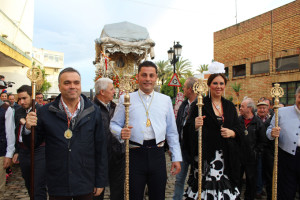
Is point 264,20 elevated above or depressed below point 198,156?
above

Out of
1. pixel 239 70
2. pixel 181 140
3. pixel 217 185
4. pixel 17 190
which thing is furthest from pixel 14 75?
pixel 239 70

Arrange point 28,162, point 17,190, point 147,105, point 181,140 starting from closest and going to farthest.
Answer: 1. point 147,105
2. point 28,162
3. point 181,140
4. point 17,190

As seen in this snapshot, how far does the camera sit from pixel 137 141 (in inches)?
113

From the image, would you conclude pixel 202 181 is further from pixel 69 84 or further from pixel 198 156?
pixel 69 84

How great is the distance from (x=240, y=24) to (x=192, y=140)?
779 inches

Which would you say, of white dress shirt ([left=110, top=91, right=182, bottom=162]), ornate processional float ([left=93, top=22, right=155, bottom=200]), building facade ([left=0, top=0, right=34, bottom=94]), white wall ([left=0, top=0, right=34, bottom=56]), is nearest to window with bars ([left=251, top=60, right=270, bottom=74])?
ornate processional float ([left=93, top=22, right=155, bottom=200])

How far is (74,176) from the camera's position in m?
2.48

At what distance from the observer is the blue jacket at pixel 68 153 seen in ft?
8.13

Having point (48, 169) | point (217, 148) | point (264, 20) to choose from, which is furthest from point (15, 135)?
point (264, 20)

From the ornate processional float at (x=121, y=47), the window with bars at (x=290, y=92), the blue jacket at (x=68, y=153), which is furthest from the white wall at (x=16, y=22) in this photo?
the window with bars at (x=290, y=92)

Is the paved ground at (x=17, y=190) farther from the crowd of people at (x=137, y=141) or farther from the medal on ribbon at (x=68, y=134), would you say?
the medal on ribbon at (x=68, y=134)

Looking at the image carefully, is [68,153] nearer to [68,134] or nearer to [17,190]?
[68,134]

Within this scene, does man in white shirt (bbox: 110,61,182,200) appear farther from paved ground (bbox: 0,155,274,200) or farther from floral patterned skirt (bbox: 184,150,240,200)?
paved ground (bbox: 0,155,274,200)

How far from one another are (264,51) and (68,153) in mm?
19215
